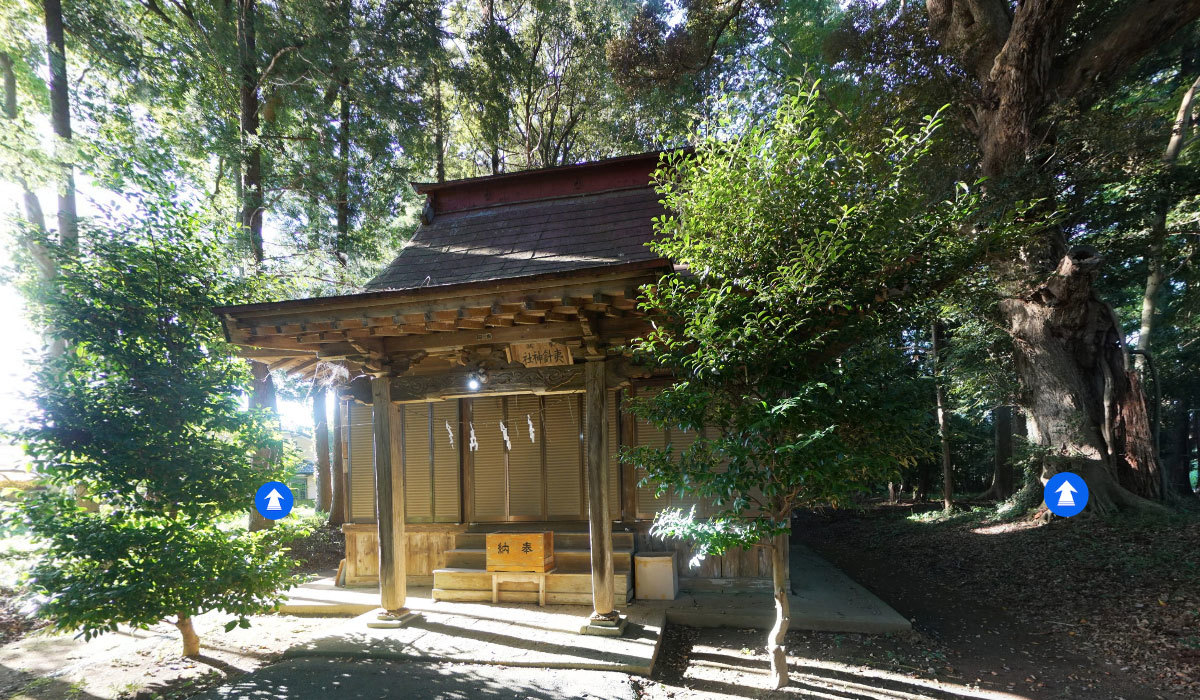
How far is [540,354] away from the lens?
5.21 meters

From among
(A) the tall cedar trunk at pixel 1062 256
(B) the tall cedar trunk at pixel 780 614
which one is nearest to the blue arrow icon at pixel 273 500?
(B) the tall cedar trunk at pixel 780 614

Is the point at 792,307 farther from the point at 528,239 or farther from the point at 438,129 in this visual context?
the point at 438,129

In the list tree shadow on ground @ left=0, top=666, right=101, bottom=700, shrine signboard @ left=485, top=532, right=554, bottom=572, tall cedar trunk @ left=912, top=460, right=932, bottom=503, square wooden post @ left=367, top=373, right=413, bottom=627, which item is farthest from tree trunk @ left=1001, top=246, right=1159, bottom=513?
tree shadow on ground @ left=0, top=666, right=101, bottom=700

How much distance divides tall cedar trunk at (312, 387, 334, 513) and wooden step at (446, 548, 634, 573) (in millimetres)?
6755

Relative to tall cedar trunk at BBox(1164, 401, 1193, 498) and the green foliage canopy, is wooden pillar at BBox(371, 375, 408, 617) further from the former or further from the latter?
tall cedar trunk at BBox(1164, 401, 1193, 498)

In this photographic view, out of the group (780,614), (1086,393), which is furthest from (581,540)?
(1086,393)

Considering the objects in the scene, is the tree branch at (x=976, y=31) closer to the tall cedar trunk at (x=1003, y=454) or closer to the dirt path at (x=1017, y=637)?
the dirt path at (x=1017, y=637)

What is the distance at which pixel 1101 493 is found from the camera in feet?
24.3

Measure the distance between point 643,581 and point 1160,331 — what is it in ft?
53.0

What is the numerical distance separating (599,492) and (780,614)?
189 cm

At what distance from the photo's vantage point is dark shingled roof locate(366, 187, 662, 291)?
6230 mm

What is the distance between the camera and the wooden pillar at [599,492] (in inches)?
194

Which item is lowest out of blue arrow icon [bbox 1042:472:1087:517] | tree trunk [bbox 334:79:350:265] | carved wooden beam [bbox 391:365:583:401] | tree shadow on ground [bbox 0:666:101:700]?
tree shadow on ground [bbox 0:666:101:700]

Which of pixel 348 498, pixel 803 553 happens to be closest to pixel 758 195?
pixel 348 498
